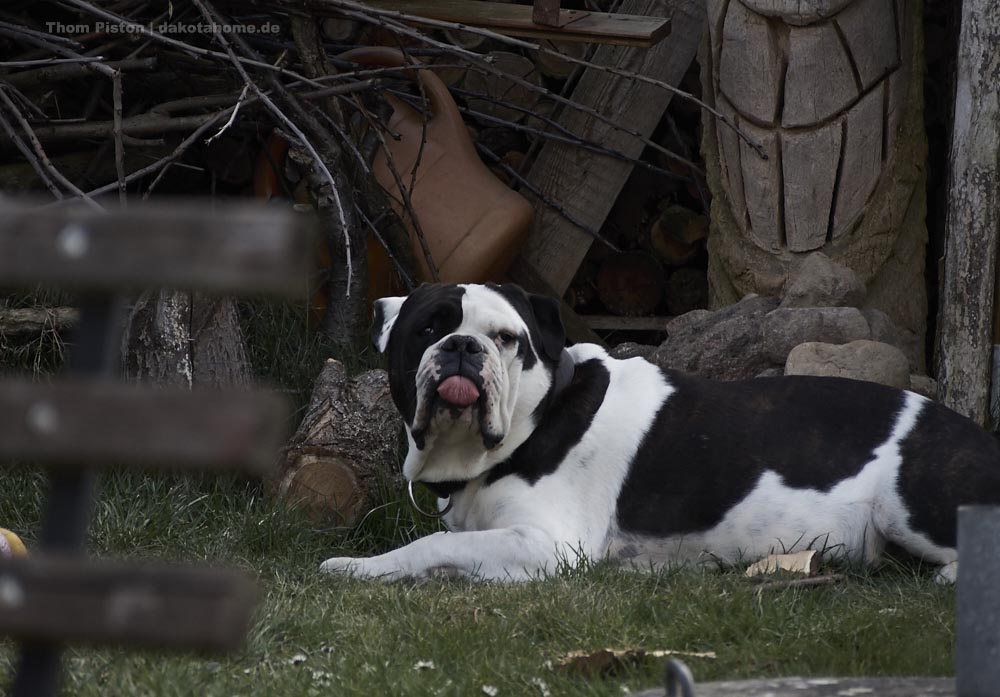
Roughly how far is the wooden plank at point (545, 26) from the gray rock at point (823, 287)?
1.24 meters

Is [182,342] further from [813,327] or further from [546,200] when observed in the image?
[813,327]

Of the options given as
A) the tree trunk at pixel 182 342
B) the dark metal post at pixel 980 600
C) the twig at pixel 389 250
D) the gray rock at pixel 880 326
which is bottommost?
the tree trunk at pixel 182 342

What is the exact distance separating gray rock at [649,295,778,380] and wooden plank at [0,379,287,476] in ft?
12.3

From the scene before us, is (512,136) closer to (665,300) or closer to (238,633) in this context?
(665,300)

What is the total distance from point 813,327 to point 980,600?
305 centimetres

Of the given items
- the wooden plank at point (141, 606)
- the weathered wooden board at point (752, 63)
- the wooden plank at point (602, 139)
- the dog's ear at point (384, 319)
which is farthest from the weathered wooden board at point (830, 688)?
the wooden plank at point (602, 139)

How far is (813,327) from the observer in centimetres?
472

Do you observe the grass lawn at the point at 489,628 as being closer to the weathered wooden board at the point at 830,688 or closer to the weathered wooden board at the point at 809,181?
the weathered wooden board at the point at 830,688

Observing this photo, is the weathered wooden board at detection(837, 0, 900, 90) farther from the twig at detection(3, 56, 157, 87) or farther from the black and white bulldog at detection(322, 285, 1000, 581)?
the twig at detection(3, 56, 157, 87)

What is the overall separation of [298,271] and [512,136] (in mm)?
5339

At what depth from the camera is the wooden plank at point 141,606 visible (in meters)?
1.23

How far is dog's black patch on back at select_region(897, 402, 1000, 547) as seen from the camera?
12.7ft

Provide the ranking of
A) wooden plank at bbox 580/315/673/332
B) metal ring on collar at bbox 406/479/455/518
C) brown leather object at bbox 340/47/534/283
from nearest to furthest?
metal ring on collar at bbox 406/479/455/518
brown leather object at bbox 340/47/534/283
wooden plank at bbox 580/315/673/332

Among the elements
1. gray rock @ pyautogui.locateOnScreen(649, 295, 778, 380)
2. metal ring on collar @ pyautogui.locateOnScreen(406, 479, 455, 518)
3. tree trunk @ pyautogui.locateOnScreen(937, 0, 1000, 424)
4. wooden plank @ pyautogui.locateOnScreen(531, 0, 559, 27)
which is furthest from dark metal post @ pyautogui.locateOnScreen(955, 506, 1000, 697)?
wooden plank @ pyautogui.locateOnScreen(531, 0, 559, 27)
